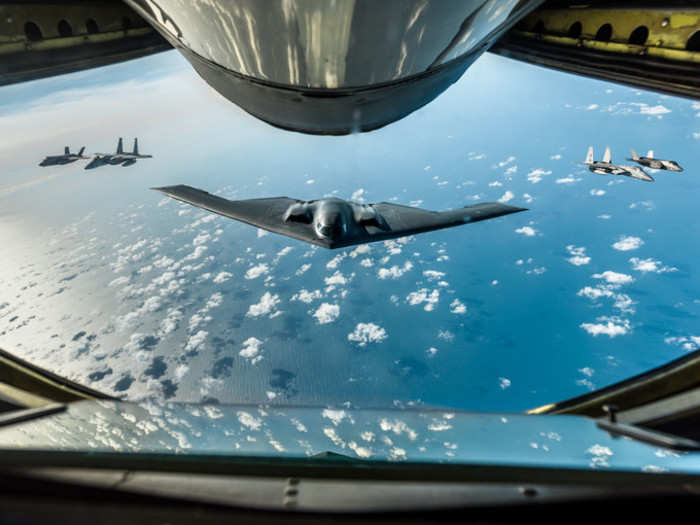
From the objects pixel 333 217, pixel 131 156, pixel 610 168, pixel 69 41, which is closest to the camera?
pixel 69 41

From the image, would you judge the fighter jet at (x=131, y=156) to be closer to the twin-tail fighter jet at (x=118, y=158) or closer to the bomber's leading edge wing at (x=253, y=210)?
the twin-tail fighter jet at (x=118, y=158)

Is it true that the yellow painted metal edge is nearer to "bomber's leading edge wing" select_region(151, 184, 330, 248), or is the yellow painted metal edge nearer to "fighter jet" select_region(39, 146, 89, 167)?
"bomber's leading edge wing" select_region(151, 184, 330, 248)

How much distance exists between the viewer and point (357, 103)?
98.6 inches

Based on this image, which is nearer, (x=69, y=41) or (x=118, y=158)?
(x=69, y=41)

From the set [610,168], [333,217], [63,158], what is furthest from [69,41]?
[63,158]

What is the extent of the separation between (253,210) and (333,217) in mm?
2962

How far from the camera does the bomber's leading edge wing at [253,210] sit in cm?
1125

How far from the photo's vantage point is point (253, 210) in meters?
12.7

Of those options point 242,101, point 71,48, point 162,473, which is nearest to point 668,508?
point 162,473

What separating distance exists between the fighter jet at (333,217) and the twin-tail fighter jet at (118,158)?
52.2 ft

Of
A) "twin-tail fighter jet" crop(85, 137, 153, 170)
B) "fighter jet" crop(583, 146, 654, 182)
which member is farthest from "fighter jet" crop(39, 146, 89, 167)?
"fighter jet" crop(583, 146, 654, 182)

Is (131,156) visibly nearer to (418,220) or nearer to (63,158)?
(63,158)

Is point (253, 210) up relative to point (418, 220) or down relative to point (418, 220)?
up

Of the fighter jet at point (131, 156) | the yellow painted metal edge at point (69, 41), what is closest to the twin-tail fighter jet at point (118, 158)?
the fighter jet at point (131, 156)
